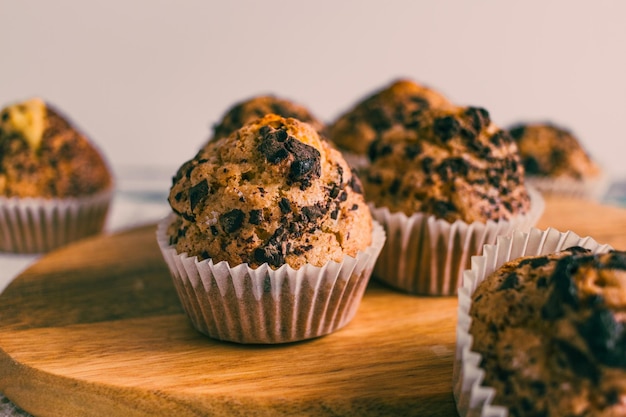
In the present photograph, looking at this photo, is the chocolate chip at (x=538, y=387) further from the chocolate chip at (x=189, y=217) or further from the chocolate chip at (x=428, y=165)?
the chocolate chip at (x=428, y=165)

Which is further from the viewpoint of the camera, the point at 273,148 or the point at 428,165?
the point at 428,165

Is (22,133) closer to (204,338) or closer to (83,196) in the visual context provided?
(83,196)

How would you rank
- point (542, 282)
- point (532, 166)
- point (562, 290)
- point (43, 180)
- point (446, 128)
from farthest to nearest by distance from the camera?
point (532, 166)
point (43, 180)
point (446, 128)
point (542, 282)
point (562, 290)

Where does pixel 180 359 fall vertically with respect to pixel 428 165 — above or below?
below

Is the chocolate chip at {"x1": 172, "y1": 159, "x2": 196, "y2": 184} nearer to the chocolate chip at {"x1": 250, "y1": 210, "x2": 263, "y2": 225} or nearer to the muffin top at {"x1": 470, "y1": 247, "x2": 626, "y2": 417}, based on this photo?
the chocolate chip at {"x1": 250, "y1": 210, "x2": 263, "y2": 225}

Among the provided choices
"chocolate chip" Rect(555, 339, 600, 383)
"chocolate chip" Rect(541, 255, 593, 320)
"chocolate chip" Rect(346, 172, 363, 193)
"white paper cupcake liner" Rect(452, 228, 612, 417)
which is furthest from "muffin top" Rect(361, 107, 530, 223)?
"chocolate chip" Rect(555, 339, 600, 383)

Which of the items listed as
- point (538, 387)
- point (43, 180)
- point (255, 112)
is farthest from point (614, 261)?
point (43, 180)

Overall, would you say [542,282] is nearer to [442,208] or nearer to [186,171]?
[442,208]
